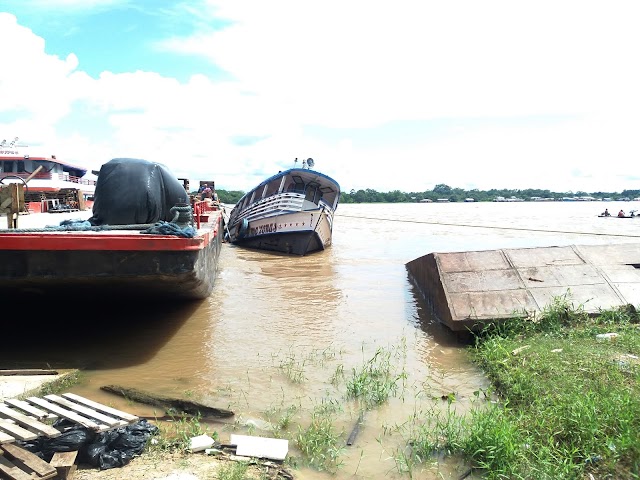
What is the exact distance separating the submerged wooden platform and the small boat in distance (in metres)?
9.20

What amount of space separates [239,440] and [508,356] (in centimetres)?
285

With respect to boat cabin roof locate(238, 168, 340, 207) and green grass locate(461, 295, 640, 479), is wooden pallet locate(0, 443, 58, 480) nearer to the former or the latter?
green grass locate(461, 295, 640, 479)

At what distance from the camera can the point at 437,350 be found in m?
6.20

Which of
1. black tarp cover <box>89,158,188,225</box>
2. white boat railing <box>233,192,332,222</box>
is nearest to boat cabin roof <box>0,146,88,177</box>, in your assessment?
white boat railing <box>233,192,332,222</box>

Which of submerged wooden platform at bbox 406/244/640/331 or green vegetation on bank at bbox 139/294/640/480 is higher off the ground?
submerged wooden platform at bbox 406/244/640/331

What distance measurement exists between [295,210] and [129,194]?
994 centimetres

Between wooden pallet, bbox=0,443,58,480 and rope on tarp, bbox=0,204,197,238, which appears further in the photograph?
rope on tarp, bbox=0,204,197,238

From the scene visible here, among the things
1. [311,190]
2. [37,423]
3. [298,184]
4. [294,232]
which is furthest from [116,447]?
[311,190]

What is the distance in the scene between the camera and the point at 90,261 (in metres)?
5.41

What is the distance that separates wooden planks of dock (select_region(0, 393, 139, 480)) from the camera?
303 centimetres

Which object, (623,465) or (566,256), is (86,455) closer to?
(623,465)

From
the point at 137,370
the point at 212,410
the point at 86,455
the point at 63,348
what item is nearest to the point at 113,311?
the point at 63,348

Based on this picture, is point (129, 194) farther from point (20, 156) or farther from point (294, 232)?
point (20, 156)

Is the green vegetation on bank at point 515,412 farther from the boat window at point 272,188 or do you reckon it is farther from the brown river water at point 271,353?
the boat window at point 272,188
